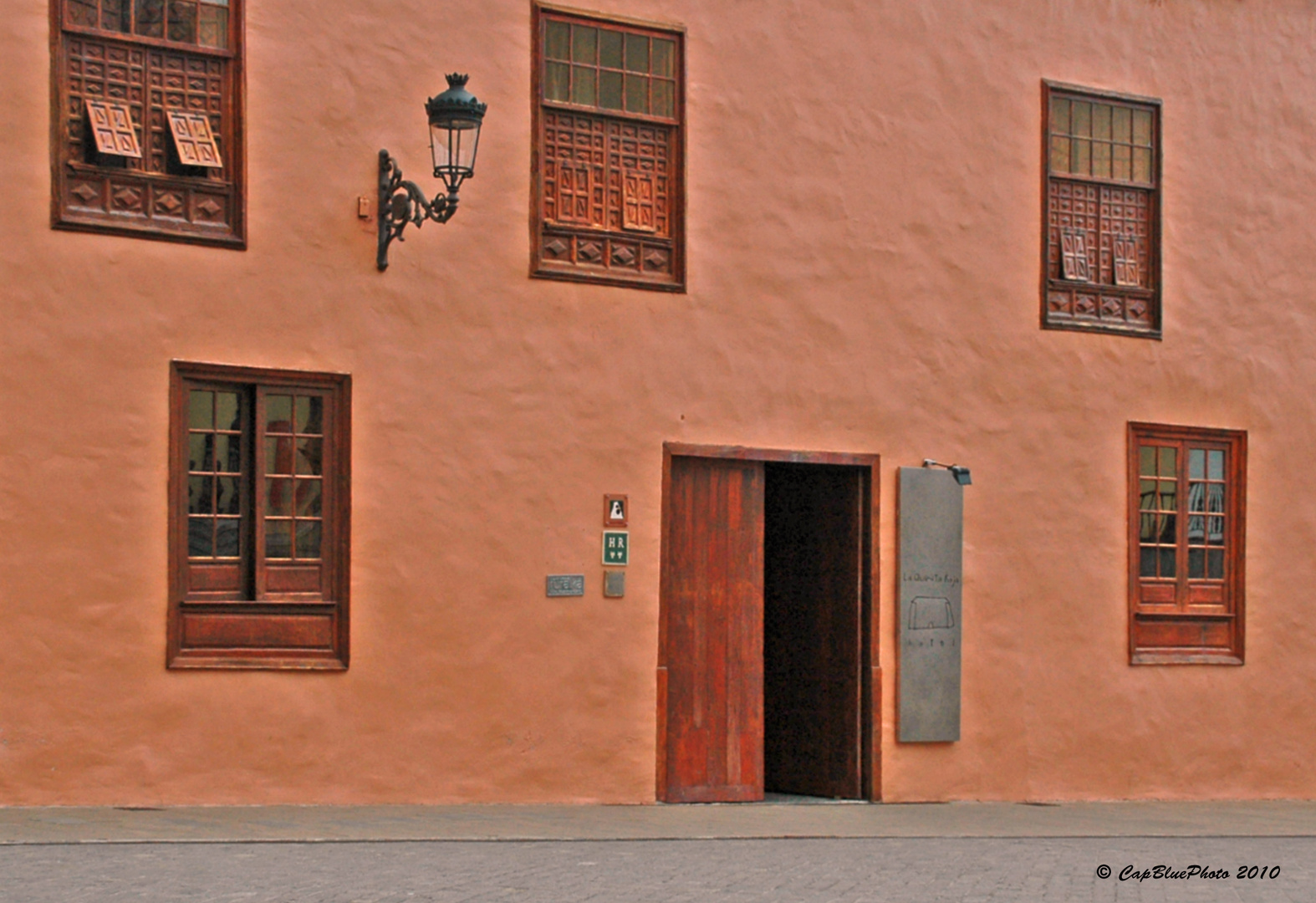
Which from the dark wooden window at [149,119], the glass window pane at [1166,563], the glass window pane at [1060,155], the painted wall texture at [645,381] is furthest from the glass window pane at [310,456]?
the glass window pane at [1166,563]

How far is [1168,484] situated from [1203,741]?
197cm

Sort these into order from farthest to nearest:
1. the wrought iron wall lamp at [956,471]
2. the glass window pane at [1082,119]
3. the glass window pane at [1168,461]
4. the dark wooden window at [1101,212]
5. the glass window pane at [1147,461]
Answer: the glass window pane at [1168,461]
the glass window pane at [1147,461]
the glass window pane at [1082,119]
the dark wooden window at [1101,212]
the wrought iron wall lamp at [956,471]

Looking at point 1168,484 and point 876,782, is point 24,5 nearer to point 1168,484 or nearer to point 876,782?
point 876,782

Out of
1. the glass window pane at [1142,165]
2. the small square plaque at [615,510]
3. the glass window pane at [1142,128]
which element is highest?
the glass window pane at [1142,128]

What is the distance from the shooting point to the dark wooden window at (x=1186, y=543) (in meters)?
16.0

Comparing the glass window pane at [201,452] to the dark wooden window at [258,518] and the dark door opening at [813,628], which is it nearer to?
the dark wooden window at [258,518]

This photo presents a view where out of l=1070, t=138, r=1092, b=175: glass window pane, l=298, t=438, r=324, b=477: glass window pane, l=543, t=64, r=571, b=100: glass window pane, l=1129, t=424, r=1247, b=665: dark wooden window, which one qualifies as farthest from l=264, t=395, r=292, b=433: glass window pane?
l=1129, t=424, r=1247, b=665: dark wooden window

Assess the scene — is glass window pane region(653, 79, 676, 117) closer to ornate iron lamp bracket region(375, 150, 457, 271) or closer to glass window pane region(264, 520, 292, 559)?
ornate iron lamp bracket region(375, 150, 457, 271)

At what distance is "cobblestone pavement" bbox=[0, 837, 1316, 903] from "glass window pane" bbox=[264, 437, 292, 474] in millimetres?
2675

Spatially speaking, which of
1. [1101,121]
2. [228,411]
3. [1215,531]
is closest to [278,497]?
[228,411]

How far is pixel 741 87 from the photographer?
46.6 feet

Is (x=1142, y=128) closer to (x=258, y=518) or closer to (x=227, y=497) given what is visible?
(x=258, y=518)

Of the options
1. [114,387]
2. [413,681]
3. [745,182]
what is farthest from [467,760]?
[745,182]

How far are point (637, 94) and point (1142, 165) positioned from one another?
4471 mm
